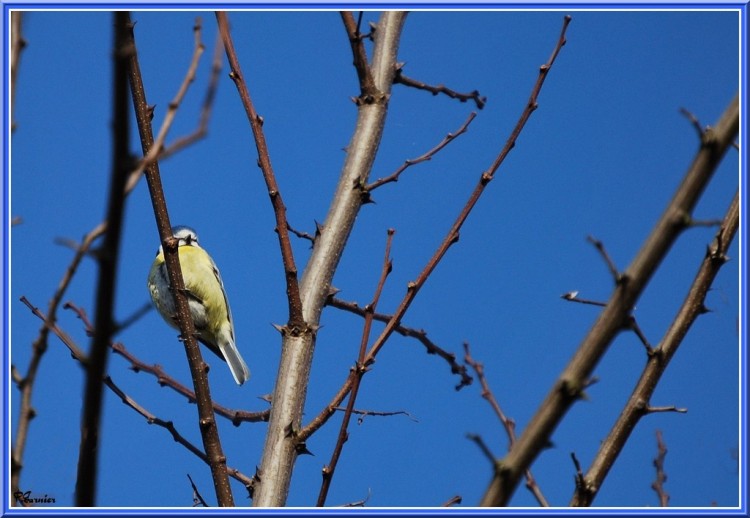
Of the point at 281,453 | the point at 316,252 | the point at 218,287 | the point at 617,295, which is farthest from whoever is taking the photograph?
the point at 218,287

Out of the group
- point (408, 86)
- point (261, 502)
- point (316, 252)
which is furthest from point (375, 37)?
point (261, 502)

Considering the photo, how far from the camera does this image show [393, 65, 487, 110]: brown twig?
3.40 meters

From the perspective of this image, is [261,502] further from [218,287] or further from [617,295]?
[218,287]

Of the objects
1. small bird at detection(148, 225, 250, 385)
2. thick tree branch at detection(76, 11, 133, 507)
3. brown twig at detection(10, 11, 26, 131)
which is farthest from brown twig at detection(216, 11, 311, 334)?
small bird at detection(148, 225, 250, 385)

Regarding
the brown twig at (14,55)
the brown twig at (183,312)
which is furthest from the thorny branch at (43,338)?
the brown twig at (183,312)

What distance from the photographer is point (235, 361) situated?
20.3ft

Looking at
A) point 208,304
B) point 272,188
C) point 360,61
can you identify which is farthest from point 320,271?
point 208,304

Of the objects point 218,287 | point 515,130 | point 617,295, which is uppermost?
point 218,287

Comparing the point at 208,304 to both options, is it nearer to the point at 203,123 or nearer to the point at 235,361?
the point at 235,361

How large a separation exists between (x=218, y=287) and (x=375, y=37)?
321 centimetres

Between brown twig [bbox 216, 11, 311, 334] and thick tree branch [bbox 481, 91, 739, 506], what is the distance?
4.72 ft

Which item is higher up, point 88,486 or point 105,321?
point 105,321

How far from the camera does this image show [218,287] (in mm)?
6215

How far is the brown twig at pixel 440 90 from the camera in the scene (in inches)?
134
